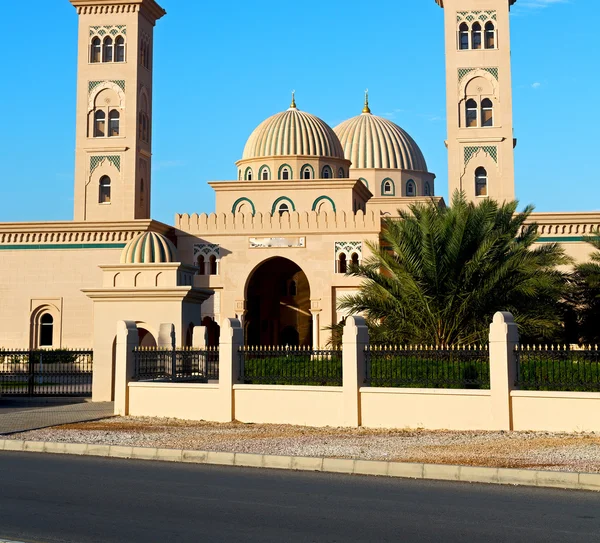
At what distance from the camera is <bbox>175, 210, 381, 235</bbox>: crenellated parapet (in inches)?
1428

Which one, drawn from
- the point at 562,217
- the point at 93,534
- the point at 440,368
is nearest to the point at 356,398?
the point at 440,368

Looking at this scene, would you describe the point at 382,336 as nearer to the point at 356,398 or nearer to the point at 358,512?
the point at 356,398

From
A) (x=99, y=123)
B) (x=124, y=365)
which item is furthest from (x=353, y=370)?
(x=99, y=123)

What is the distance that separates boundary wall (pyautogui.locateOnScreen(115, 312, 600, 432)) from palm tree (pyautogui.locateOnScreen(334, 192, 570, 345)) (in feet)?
13.0

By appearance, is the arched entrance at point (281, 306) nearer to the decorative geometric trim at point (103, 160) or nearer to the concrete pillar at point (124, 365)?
the decorative geometric trim at point (103, 160)

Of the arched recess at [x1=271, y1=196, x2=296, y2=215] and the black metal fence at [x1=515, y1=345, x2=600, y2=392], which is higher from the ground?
the arched recess at [x1=271, y1=196, x2=296, y2=215]

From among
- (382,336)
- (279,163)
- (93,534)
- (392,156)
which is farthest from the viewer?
(392,156)

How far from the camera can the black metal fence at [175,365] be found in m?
16.3

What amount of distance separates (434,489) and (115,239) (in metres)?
28.7

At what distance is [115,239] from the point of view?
1412 inches

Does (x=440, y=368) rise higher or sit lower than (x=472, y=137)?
lower

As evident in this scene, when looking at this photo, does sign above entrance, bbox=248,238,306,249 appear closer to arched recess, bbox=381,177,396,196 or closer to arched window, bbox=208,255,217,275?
arched window, bbox=208,255,217,275

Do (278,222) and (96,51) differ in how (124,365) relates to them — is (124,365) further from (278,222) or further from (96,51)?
(96,51)

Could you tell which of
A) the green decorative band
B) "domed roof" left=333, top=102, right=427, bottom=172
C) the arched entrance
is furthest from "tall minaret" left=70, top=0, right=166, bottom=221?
"domed roof" left=333, top=102, right=427, bottom=172
